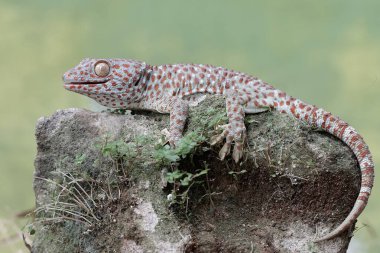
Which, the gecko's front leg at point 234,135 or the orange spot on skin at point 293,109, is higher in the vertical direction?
the orange spot on skin at point 293,109

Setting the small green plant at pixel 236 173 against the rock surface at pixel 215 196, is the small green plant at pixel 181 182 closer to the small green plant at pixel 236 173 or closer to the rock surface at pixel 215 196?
the rock surface at pixel 215 196

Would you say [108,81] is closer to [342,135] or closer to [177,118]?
[177,118]

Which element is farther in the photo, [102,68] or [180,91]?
[180,91]

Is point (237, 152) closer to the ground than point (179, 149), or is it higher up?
higher up

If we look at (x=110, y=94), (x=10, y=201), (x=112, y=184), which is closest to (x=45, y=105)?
(x=10, y=201)

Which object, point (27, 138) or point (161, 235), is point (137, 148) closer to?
point (161, 235)

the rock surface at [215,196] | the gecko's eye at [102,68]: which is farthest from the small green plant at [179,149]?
the gecko's eye at [102,68]

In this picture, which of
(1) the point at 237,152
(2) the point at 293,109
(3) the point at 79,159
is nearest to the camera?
(1) the point at 237,152

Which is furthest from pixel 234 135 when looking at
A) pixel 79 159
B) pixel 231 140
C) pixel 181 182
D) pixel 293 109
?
pixel 79 159
